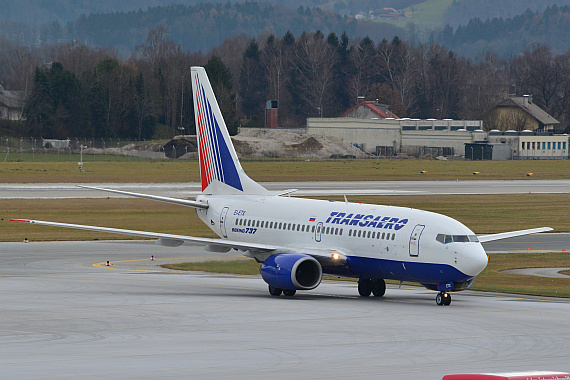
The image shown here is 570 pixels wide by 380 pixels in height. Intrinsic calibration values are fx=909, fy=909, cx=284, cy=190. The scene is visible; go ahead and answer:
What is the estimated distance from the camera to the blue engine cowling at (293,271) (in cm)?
3562

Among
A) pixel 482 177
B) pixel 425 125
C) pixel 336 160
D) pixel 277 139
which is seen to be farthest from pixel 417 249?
pixel 425 125

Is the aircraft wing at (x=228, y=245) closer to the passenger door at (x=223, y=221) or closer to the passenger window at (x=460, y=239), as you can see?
the passenger door at (x=223, y=221)

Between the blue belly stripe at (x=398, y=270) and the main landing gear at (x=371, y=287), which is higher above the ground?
the blue belly stripe at (x=398, y=270)

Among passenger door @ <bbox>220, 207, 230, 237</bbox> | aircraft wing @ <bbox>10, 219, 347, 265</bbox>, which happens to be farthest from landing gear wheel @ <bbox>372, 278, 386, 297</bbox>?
passenger door @ <bbox>220, 207, 230, 237</bbox>

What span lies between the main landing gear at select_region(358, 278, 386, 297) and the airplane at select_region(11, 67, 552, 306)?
42mm

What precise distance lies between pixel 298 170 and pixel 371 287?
93.7 meters

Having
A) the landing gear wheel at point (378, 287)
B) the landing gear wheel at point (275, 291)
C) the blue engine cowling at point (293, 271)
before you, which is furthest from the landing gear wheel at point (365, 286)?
the landing gear wheel at point (275, 291)

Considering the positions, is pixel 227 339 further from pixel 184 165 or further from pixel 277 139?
pixel 277 139

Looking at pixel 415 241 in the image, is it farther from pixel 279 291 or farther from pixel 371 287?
pixel 279 291

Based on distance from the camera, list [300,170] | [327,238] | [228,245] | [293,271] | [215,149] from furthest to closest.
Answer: [300,170] → [215,149] → [327,238] → [228,245] → [293,271]

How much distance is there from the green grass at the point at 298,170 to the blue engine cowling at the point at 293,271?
71.6 meters

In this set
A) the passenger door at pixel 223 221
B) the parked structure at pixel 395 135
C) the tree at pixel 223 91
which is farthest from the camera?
the tree at pixel 223 91

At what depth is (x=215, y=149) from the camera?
45250mm

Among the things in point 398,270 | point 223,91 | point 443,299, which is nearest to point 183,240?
point 398,270
